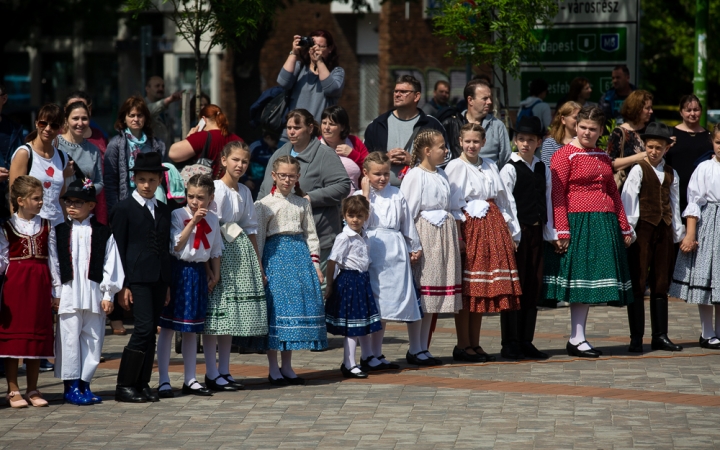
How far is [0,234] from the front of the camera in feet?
25.4

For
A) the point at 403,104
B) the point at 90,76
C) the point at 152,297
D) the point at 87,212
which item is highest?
the point at 90,76

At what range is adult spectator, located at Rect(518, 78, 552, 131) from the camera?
48.5 feet

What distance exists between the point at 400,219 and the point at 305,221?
86cm

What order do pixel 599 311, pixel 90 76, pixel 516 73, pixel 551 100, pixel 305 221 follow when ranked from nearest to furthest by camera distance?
pixel 305 221 → pixel 599 311 → pixel 516 73 → pixel 551 100 → pixel 90 76

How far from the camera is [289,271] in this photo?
27.6 feet

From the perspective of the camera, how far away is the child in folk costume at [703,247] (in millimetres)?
10211

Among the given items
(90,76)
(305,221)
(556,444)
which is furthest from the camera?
(90,76)

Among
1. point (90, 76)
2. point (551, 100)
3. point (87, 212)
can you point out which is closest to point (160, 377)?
point (87, 212)

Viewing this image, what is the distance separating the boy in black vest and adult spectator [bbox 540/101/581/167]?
4562 mm

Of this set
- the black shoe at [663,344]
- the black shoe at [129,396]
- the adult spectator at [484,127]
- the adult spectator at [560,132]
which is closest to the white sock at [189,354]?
the black shoe at [129,396]

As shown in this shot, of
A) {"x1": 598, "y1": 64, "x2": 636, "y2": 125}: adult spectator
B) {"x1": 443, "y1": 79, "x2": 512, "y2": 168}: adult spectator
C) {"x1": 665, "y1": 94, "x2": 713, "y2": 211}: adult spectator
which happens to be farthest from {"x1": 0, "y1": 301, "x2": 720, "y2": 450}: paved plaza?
{"x1": 598, "y1": 64, "x2": 636, "y2": 125}: adult spectator

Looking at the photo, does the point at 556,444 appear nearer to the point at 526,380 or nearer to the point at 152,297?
the point at 526,380

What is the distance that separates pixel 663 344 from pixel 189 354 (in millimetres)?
4429

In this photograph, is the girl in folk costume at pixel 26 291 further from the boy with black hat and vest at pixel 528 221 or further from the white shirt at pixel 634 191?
the white shirt at pixel 634 191
